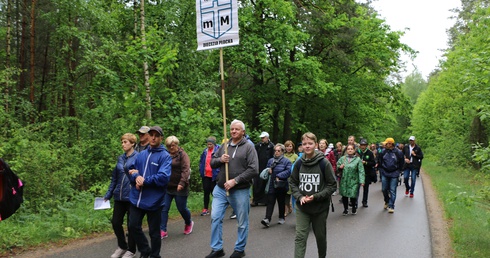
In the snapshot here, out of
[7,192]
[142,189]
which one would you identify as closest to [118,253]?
[142,189]

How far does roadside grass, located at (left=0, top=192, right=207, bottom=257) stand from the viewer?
21.0 ft

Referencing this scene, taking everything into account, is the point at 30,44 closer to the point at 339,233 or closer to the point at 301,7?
the point at 301,7

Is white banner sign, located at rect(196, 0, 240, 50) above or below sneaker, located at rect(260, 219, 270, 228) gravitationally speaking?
above

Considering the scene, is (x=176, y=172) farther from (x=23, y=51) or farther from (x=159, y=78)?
(x=23, y=51)

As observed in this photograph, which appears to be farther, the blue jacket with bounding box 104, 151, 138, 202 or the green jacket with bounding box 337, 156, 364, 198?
the green jacket with bounding box 337, 156, 364, 198

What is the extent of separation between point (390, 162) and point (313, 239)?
4633 millimetres

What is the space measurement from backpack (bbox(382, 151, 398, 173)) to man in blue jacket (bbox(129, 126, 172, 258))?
759 centimetres

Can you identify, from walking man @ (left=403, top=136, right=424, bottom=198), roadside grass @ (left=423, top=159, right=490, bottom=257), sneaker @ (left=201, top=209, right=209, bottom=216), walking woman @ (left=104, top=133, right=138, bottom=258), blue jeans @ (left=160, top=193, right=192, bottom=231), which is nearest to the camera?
walking woman @ (left=104, top=133, right=138, bottom=258)

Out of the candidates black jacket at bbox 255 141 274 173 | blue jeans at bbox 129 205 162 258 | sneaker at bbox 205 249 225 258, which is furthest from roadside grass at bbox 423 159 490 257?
blue jeans at bbox 129 205 162 258

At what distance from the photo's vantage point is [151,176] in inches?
203

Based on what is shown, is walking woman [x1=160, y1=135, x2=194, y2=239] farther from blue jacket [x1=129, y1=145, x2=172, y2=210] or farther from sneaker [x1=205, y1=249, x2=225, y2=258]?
blue jacket [x1=129, y1=145, x2=172, y2=210]

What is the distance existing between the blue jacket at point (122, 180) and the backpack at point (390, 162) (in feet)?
25.1

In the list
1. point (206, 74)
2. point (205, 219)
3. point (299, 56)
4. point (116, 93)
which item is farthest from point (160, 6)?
point (299, 56)

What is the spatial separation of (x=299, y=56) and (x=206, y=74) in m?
8.77
